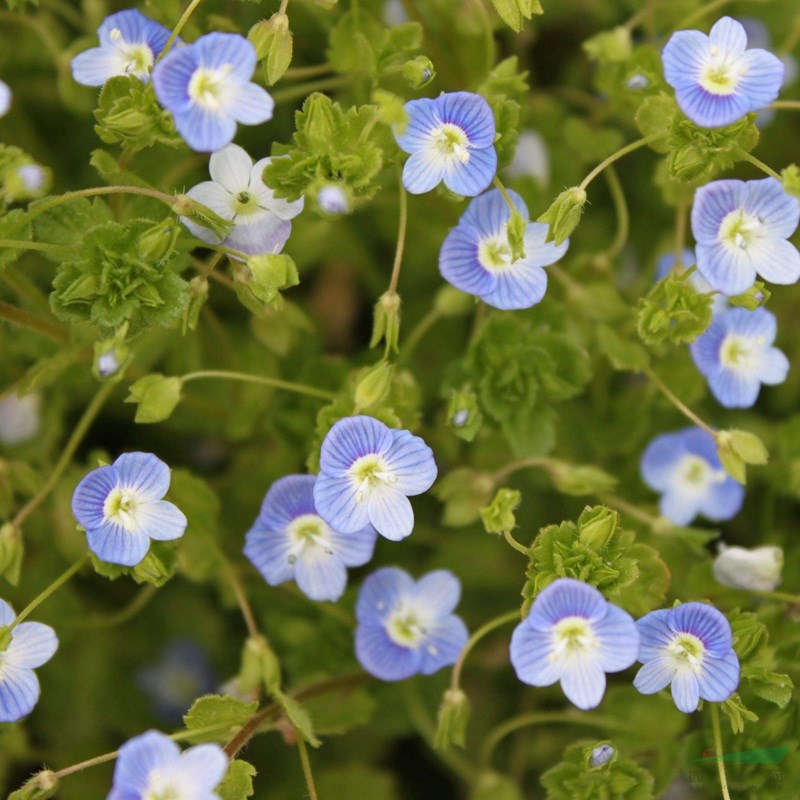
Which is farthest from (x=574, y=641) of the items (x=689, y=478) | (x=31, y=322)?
(x=31, y=322)

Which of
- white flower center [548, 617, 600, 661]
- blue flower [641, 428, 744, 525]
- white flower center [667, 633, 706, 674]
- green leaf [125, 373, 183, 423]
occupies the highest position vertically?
green leaf [125, 373, 183, 423]

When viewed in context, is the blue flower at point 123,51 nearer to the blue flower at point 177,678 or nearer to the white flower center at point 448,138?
the white flower center at point 448,138

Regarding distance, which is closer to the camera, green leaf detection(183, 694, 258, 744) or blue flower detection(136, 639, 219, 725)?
green leaf detection(183, 694, 258, 744)

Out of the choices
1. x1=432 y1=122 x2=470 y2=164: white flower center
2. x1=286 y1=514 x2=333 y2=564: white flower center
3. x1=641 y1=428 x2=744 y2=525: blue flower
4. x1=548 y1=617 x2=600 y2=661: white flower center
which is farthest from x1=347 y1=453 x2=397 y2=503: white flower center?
x1=641 y1=428 x2=744 y2=525: blue flower

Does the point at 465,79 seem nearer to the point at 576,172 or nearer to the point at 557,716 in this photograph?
the point at 576,172

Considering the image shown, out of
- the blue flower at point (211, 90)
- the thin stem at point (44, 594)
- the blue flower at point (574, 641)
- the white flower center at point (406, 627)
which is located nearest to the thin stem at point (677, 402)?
the blue flower at point (574, 641)

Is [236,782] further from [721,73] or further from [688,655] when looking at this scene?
[721,73]

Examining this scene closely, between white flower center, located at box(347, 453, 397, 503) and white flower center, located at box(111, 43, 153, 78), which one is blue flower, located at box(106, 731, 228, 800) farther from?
white flower center, located at box(111, 43, 153, 78)
